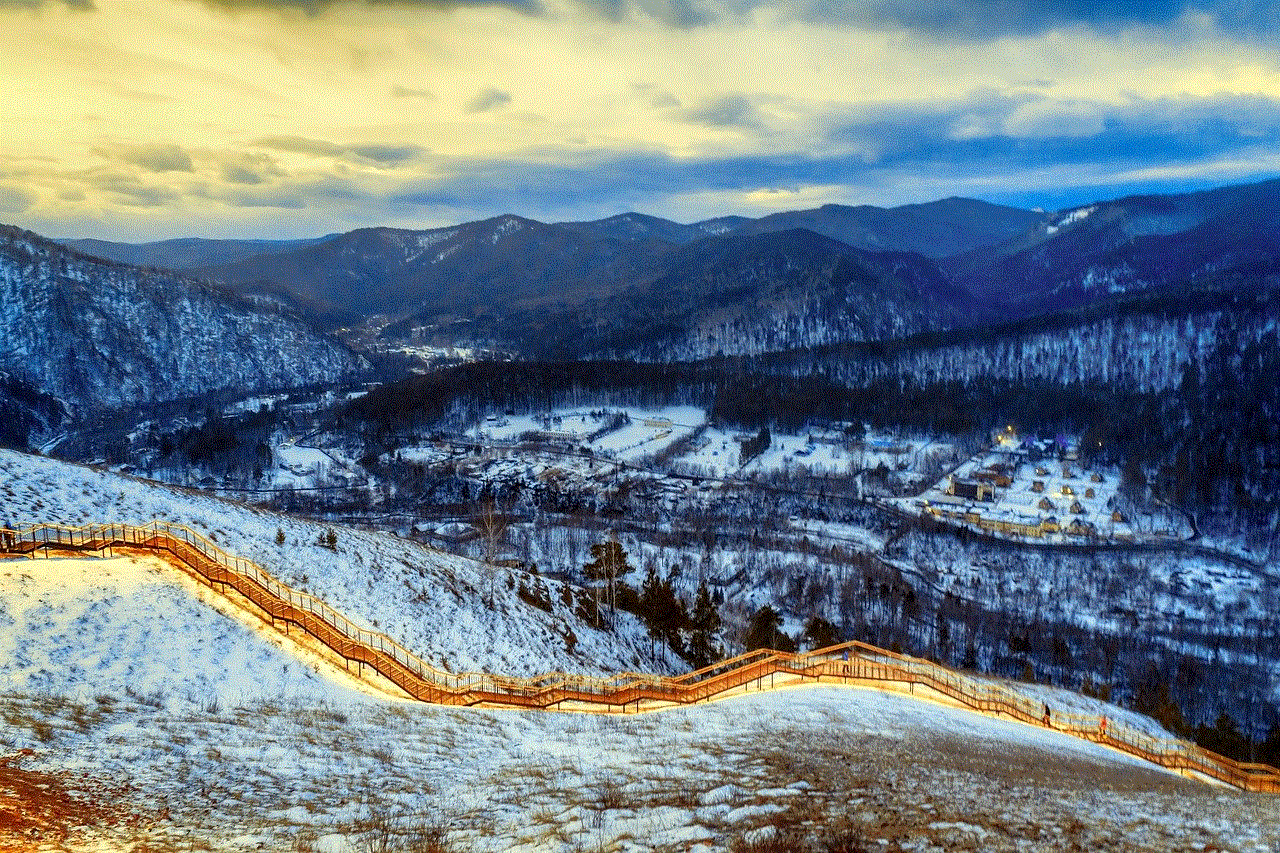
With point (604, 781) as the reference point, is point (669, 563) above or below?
below

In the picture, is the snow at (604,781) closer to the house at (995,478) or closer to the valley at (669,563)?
the valley at (669,563)

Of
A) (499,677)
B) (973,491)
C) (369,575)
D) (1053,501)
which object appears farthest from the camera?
(973,491)

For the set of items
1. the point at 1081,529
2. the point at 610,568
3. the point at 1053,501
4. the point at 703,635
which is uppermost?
the point at 610,568

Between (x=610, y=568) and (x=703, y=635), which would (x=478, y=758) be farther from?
(x=610, y=568)

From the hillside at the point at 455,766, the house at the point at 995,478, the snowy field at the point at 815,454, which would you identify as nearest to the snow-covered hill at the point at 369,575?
the hillside at the point at 455,766

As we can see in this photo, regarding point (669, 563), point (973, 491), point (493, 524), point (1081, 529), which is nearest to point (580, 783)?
point (669, 563)

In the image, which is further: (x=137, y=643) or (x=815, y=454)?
(x=815, y=454)

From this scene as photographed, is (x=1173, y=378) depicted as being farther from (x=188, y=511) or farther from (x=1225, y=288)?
(x=188, y=511)

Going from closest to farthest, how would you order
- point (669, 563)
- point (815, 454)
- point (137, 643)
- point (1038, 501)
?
1. point (137, 643)
2. point (669, 563)
3. point (1038, 501)
4. point (815, 454)
